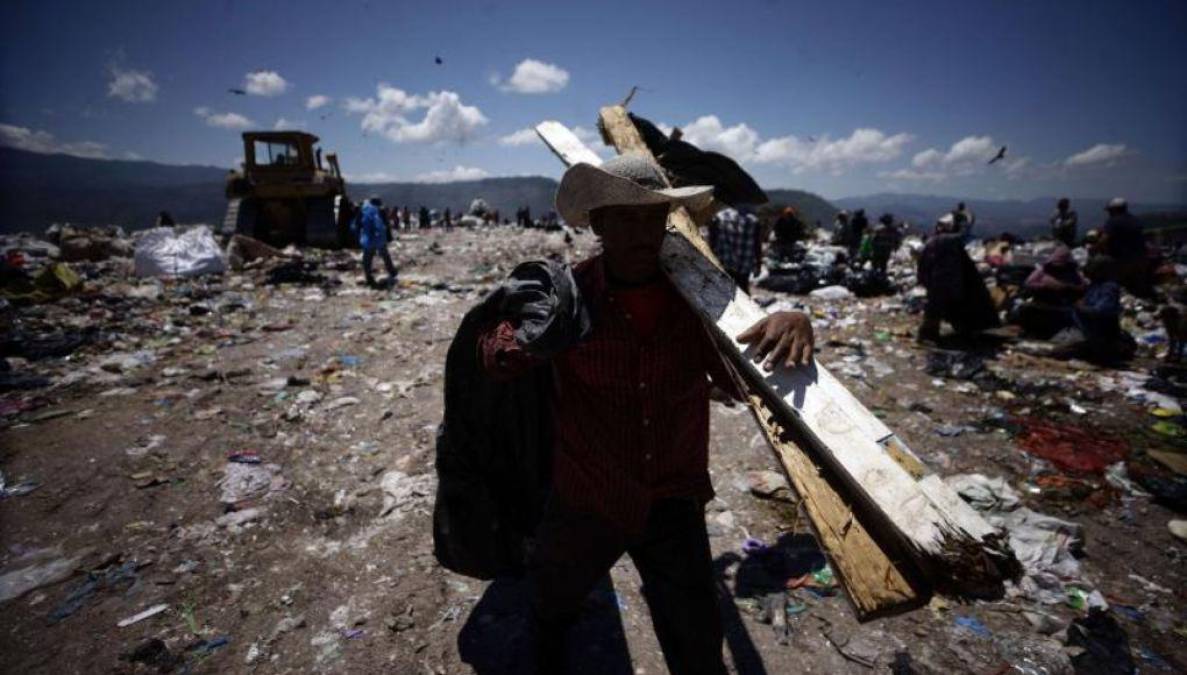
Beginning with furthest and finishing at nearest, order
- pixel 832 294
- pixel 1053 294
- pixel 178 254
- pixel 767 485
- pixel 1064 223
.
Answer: pixel 1064 223 → pixel 178 254 → pixel 832 294 → pixel 1053 294 → pixel 767 485

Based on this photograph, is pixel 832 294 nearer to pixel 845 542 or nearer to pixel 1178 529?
pixel 1178 529

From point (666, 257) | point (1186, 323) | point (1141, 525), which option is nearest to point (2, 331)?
point (666, 257)

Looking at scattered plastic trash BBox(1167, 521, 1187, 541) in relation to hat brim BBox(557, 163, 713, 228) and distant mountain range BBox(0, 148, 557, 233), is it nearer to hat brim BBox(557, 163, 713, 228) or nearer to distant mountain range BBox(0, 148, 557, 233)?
hat brim BBox(557, 163, 713, 228)

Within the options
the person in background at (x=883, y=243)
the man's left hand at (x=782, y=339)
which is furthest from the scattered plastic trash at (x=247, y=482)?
the person in background at (x=883, y=243)

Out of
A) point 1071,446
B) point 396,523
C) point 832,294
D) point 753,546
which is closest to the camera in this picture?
point 753,546

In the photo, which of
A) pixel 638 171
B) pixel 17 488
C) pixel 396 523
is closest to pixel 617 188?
pixel 638 171

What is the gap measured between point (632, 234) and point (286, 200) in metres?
13.5

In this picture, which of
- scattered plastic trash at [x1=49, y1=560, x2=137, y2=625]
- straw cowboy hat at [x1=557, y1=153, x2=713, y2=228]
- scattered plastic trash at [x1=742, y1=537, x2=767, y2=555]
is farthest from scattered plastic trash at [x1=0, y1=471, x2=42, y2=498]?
scattered plastic trash at [x1=742, y1=537, x2=767, y2=555]

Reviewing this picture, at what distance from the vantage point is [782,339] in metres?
1.20

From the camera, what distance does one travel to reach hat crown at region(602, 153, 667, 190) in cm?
138

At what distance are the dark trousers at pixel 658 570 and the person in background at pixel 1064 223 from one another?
1290 centimetres

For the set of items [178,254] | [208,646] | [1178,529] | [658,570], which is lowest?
[208,646]

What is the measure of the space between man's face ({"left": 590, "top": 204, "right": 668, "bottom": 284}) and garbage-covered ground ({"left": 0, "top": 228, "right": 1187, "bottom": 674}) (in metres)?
1.65

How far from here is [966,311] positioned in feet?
19.4
